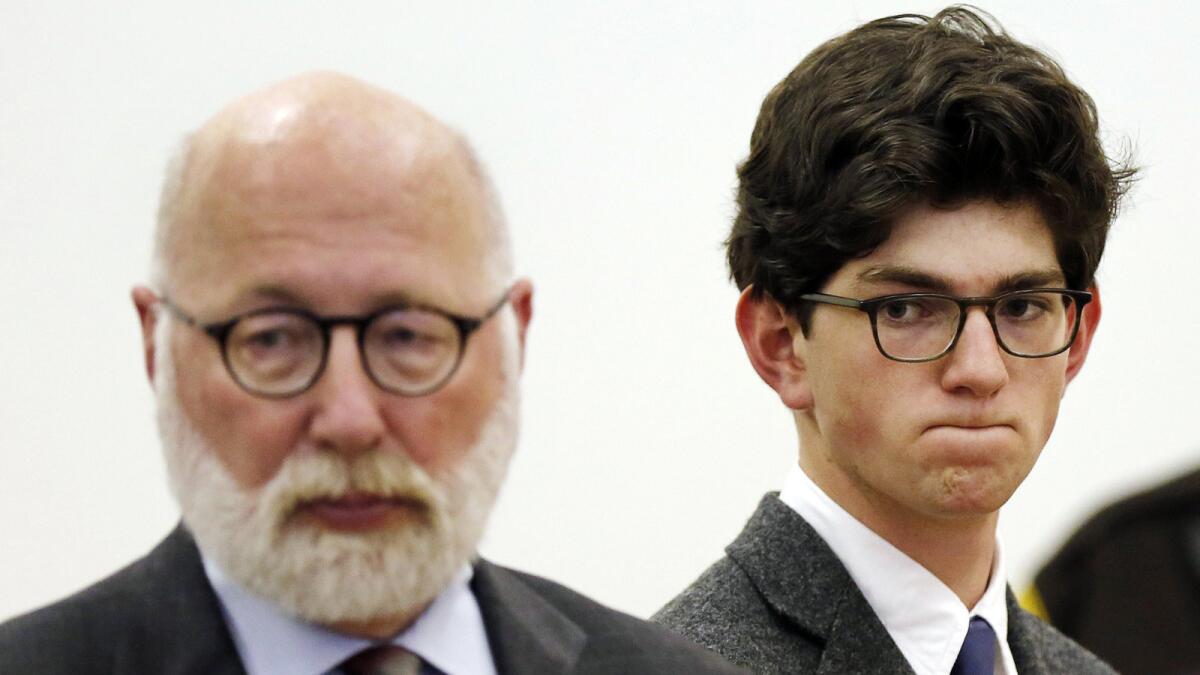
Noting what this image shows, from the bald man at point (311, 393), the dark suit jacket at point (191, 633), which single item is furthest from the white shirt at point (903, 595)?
the bald man at point (311, 393)

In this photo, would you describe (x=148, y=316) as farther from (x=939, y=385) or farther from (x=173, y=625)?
(x=939, y=385)

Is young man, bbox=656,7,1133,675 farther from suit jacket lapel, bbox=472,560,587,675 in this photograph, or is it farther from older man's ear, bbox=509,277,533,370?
older man's ear, bbox=509,277,533,370

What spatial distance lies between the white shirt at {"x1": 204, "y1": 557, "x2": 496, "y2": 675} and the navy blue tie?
902 millimetres

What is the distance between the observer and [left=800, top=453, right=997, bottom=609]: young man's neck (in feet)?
8.04

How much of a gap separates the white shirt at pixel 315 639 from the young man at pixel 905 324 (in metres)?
0.73

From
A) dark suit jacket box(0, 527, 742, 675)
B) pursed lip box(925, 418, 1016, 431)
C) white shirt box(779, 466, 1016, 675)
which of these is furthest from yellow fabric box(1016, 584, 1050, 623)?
dark suit jacket box(0, 527, 742, 675)

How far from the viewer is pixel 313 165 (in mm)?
1626

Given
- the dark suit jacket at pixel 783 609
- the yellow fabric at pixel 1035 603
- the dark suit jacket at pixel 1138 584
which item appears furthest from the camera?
the yellow fabric at pixel 1035 603

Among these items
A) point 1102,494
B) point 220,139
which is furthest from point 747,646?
point 1102,494

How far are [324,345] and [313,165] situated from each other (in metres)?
0.15

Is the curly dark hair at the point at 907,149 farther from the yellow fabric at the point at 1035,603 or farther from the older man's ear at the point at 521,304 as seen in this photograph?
the yellow fabric at the point at 1035,603

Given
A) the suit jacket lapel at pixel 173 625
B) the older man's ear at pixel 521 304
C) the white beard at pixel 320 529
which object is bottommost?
the suit jacket lapel at pixel 173 625

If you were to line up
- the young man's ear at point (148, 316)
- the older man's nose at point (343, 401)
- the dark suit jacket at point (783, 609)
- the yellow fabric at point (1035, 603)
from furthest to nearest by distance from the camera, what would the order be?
the yellow fabric at point (1035, 603)
the dark suit jacket at point (783, 609)
the young man's ear at point (148, 316)
the older man's nose at point (343, 401)

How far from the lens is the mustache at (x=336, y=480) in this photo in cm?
160
